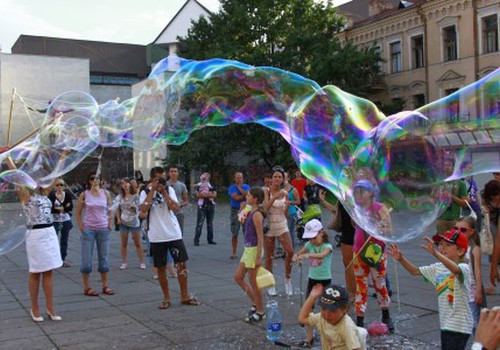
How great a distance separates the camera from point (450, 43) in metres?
30.4

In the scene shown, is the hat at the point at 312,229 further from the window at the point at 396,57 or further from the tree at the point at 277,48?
the window at the point at 396,57

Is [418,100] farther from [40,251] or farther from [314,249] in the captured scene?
[40,251]

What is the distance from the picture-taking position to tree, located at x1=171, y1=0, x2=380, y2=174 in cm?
3000

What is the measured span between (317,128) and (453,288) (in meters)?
2.30

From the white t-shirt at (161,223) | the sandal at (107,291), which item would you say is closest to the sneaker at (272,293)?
the white t-shirt at (161,223)

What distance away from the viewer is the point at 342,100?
19.1ft

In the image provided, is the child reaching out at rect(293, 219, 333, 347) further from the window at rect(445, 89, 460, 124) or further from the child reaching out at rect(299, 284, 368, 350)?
the window at rect(445, 89, 460, 124)

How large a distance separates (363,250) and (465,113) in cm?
180

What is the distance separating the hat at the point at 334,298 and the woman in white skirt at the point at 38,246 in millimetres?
3799

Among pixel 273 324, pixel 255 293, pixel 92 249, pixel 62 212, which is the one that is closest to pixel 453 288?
pixel 273 324

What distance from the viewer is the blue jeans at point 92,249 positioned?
7562mm

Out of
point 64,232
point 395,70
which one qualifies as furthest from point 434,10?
point 64,232

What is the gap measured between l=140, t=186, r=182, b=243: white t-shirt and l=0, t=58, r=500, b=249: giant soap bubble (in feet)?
2.97

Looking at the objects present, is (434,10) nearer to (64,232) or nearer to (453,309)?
(64,232)
